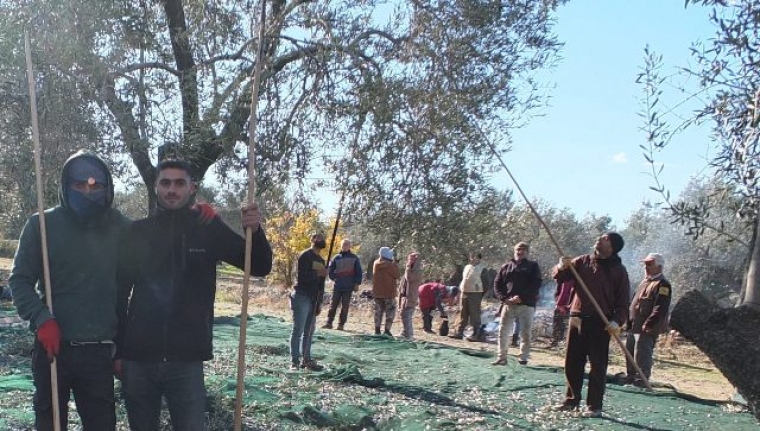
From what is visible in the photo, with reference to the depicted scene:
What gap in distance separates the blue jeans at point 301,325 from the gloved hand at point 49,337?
5722mm

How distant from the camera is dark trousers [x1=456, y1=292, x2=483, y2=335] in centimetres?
1520

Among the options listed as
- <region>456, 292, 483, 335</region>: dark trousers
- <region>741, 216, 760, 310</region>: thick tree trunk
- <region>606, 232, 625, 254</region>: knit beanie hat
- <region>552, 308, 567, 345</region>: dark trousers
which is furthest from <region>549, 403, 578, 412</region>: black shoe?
<region>552, 308, 567, 345</region>: dark trousers

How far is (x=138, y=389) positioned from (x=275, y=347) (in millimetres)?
7505

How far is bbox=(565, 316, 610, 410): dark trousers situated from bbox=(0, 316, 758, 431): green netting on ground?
0.27 meters

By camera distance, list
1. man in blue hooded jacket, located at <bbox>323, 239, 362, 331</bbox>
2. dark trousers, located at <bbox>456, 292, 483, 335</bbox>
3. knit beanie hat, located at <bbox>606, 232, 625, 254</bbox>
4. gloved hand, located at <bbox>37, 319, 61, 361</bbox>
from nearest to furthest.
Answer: gloved hand, located at <bbox>37, 319, 61, 361</bbox> → knit beanie hat, located at <bbox>606, 232, 625, 254</bbox> → man in blue hooded jacket, located at <bbox>323, 239, 362, 331</bbox> → dark trousers, located at <bbox>456, 292, 483, 335</bbox>

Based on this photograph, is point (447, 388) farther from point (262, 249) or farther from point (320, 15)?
point (262, 249)

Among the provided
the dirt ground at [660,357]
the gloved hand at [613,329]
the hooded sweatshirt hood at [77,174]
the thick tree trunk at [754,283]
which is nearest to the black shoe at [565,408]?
the gloved hand at [613,329]

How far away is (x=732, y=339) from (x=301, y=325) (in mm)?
6040

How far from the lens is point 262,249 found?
3.72m

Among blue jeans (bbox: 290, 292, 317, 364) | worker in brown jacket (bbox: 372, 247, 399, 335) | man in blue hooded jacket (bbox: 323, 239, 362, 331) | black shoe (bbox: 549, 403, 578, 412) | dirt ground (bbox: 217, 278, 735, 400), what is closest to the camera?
black shoe (bbox: 549, 403, 578, 412)

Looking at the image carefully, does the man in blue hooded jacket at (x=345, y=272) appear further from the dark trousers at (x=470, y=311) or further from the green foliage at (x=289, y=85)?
the green foliage at (x=289, y=85)

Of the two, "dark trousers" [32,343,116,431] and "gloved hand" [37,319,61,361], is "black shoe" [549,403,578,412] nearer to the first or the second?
A: "dark trousers" [32,343,116,431]

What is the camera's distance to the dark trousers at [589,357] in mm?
7324

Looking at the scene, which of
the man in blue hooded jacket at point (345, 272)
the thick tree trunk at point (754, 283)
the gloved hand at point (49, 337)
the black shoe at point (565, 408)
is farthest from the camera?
the man in blue hooded jacket at point (345, 272)
